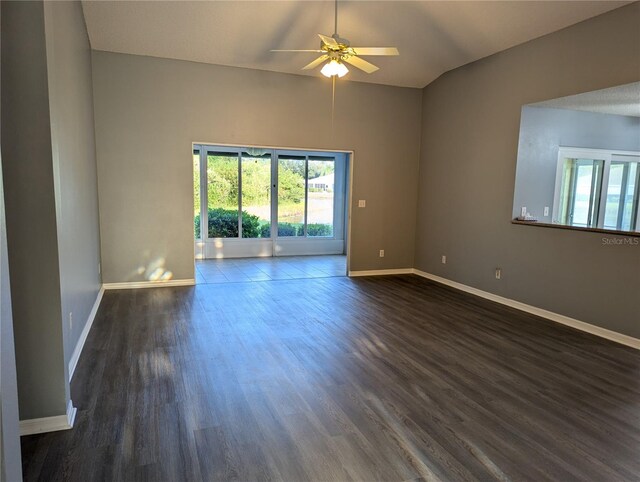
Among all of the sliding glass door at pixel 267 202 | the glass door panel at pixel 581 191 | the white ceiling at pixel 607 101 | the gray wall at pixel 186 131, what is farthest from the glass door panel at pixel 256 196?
the glass door panel at pixel 581 191

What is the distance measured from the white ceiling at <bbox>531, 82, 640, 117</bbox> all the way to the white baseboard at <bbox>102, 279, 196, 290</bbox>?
5.14 metres

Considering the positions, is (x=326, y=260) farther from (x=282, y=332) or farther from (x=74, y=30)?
Answer: (x=74, y=30)

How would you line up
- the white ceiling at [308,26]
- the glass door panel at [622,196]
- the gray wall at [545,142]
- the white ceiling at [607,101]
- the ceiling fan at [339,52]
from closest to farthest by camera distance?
the ceiling fan at [339,52] → the white ceiling at [607,101] → the white ceiling at [308,26] → the gray wall at [545,142] → the glass door panel at [622,196]

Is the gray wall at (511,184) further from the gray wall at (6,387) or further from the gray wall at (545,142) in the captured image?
the gray wall at (6,387)

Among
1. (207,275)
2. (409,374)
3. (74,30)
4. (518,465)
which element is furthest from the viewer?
(207,275)

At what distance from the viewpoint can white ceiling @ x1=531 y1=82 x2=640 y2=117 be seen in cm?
404

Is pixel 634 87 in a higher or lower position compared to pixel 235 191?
higher

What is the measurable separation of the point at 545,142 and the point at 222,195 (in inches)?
235

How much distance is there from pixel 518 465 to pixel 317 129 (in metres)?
5.13

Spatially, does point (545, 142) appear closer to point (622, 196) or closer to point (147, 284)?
point (622, 196)

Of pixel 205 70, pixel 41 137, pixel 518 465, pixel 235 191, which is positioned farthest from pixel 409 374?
pixel 235 191

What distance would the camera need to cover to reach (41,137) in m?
2.07

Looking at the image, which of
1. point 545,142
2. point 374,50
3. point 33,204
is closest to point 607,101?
point 545,142

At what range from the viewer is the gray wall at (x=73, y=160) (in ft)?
7.82
